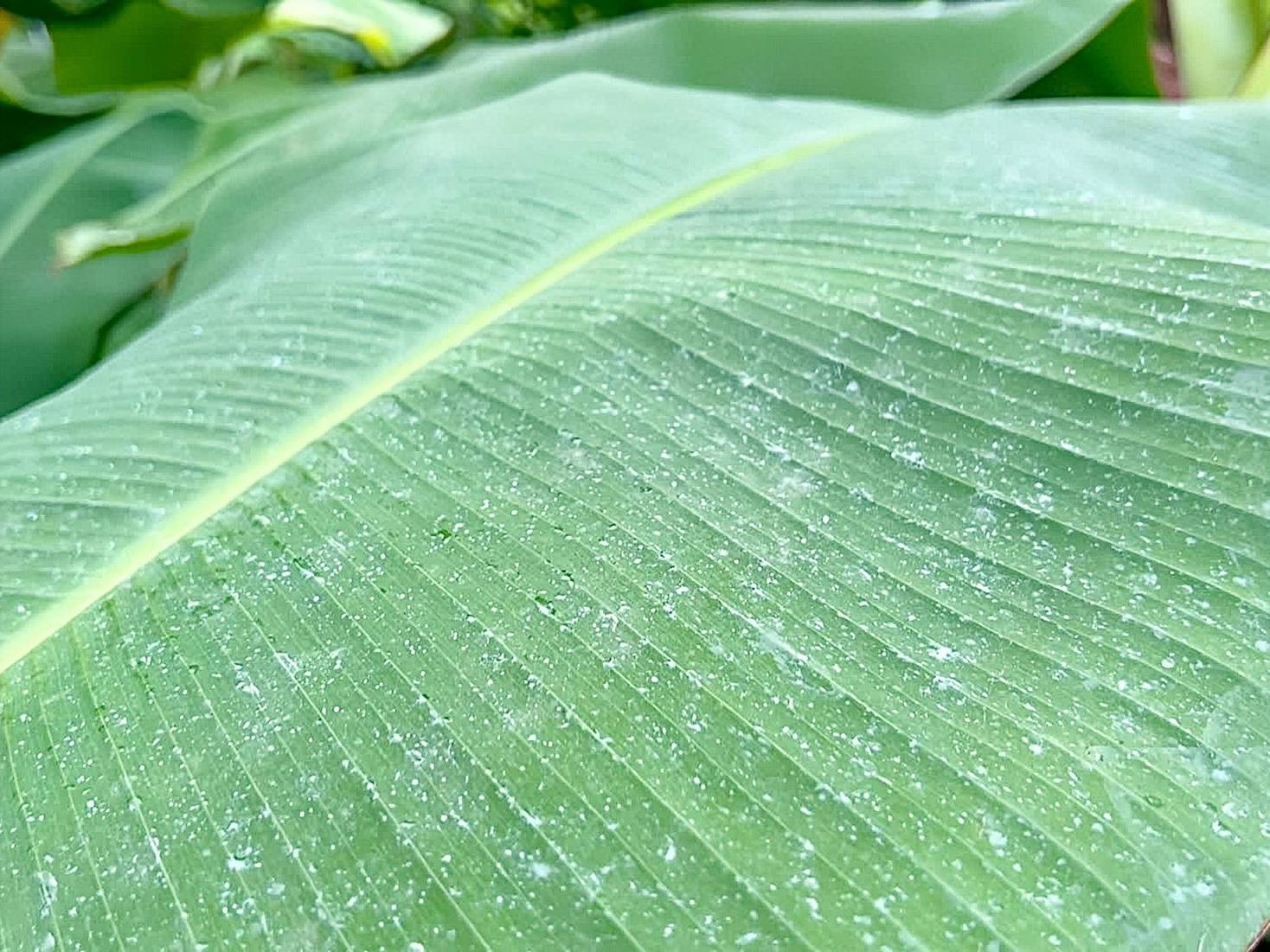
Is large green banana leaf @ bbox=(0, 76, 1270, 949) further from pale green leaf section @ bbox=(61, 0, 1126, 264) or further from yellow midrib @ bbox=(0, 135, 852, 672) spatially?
pale green leaf section @ bbox=(61, 0, 1126, 264)

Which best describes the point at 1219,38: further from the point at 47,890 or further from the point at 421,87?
the point at 47,890

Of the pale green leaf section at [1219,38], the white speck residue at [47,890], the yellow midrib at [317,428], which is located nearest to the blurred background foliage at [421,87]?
the pale green leaf section at [1219,38]

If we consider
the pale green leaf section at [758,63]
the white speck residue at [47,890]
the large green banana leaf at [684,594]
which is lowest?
the white speck residue at [47,890]

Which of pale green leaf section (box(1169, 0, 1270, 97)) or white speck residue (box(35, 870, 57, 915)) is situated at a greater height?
pale green leaf section (box(1169, 0, 1270, 97))

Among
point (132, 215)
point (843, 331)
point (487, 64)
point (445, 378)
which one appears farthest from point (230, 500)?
point (487, 64)

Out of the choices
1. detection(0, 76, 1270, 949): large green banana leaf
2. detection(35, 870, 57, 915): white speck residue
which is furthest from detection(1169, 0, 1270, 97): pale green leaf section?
detection(35, 870, 57, 915): white speck residue

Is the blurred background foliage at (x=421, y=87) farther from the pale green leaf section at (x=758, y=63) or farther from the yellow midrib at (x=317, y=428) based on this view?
the yellow midrib at (x=317, y=428)

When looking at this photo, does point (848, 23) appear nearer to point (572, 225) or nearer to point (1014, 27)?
point (1014, 27)
